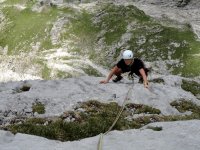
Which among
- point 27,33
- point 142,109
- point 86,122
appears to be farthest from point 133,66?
point 27,33

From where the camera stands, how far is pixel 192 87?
132 ft

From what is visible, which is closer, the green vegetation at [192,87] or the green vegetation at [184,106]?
the green vegetation at [184,106]

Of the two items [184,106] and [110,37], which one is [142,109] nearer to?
[184,106]

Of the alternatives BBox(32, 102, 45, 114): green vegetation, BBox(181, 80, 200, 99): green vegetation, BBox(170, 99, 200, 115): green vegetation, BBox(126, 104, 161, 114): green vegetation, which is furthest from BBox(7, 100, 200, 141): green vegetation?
BBox(181, 80, 200, 99): green vegetation

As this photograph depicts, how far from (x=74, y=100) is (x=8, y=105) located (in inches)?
198

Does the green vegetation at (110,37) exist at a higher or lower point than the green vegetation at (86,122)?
lower

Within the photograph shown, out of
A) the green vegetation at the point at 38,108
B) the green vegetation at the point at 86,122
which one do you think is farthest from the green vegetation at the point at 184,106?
the green vegetation at the point at 38,108

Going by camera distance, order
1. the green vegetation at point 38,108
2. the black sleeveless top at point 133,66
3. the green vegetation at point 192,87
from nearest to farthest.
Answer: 1. the green vegetation at point 38,108
2. the black sleeveless top at point 133,66
3. the green vegetation at point 192,87

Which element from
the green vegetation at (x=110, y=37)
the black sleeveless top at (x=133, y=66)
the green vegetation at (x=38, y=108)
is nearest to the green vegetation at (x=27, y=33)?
the green vegetation at (x=110, y=37)

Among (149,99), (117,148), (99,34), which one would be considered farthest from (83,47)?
(117,148)

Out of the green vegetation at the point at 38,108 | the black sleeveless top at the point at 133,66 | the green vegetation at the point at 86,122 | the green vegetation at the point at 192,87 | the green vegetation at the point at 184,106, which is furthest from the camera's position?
the green vegetation at the point at 192,87

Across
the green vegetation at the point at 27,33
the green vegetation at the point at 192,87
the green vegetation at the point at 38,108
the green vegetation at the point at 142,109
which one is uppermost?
the green vegetation at the point at 38,108

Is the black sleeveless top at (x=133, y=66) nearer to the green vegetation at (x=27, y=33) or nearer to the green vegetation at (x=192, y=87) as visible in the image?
the green vegetation at (x=192, y=87)

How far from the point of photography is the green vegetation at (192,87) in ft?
128
